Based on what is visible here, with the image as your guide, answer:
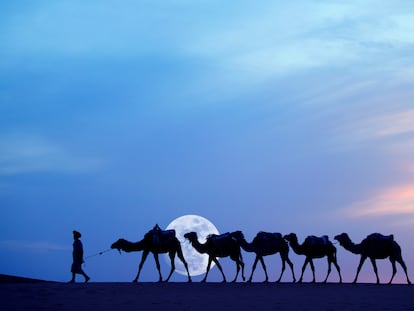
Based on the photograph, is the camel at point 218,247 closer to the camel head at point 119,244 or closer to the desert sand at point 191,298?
the camel head at point 119,244

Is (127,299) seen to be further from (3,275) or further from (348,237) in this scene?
(348,237)

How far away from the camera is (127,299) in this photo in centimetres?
1727

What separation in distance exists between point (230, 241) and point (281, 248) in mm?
2105

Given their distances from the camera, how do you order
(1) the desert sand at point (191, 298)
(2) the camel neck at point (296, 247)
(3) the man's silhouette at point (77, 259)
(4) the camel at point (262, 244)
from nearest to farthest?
(1) the desert sand at point (191, 298) → (3) the man's silhouette at point (77, 259) → (4) the camel at point (262, 244) → (2) the camel neck at point (296, 247)

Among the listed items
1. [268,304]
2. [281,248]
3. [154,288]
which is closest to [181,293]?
[154,288]

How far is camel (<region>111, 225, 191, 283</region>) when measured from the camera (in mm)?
25703

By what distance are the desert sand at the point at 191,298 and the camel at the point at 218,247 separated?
16.1 ft

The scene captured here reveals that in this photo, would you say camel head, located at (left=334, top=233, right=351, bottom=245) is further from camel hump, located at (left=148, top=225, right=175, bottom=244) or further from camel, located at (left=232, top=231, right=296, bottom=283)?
camel hump, located at (left=148, top=225, right=175, bottom=244)

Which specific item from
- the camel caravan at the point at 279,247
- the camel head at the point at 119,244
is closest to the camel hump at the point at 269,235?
the camel caravan at the point at 279,247

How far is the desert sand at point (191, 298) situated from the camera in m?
16.2

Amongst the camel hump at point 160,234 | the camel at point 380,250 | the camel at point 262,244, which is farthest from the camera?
the camel at point 380,250

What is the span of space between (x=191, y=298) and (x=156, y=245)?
8.05 metres

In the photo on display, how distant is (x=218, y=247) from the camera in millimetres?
26938

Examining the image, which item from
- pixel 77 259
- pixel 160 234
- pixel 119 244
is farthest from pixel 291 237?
pixel 77 259
